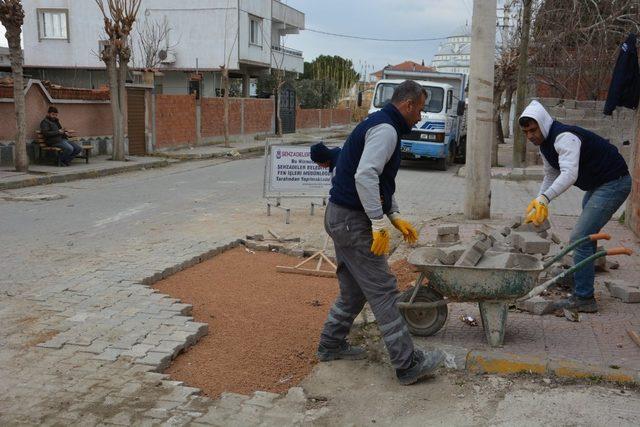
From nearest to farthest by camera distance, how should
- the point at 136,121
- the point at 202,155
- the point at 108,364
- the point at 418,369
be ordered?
the point at 418,369, the point at 108,364, the point at 136,121, the point at 202,155

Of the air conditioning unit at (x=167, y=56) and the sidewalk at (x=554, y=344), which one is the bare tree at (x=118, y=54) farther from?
the air conditioning unit at (x=167, y=56)

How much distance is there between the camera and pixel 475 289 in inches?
179

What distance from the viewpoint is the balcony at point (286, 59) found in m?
42.9

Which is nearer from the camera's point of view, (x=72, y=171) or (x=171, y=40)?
(x=72, y=171)

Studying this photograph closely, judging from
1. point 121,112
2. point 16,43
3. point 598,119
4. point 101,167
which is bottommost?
point 101,167

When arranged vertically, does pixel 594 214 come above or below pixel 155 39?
below

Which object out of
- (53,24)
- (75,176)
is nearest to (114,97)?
(75,176)

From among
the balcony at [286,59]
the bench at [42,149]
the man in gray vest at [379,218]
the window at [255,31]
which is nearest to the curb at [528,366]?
the man in gray vest at [379,218]

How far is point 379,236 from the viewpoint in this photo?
4070 millimetres

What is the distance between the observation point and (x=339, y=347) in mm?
4672

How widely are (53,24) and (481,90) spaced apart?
3606cm

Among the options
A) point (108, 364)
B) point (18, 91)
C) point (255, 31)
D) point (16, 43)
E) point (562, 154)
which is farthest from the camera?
point (255, 31)

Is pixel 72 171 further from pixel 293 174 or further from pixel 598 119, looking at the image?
pixel 598 119

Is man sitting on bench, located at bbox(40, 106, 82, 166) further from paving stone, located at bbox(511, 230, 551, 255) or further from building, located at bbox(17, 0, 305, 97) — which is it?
building, located at bbox(17, 0, 305, 97)
